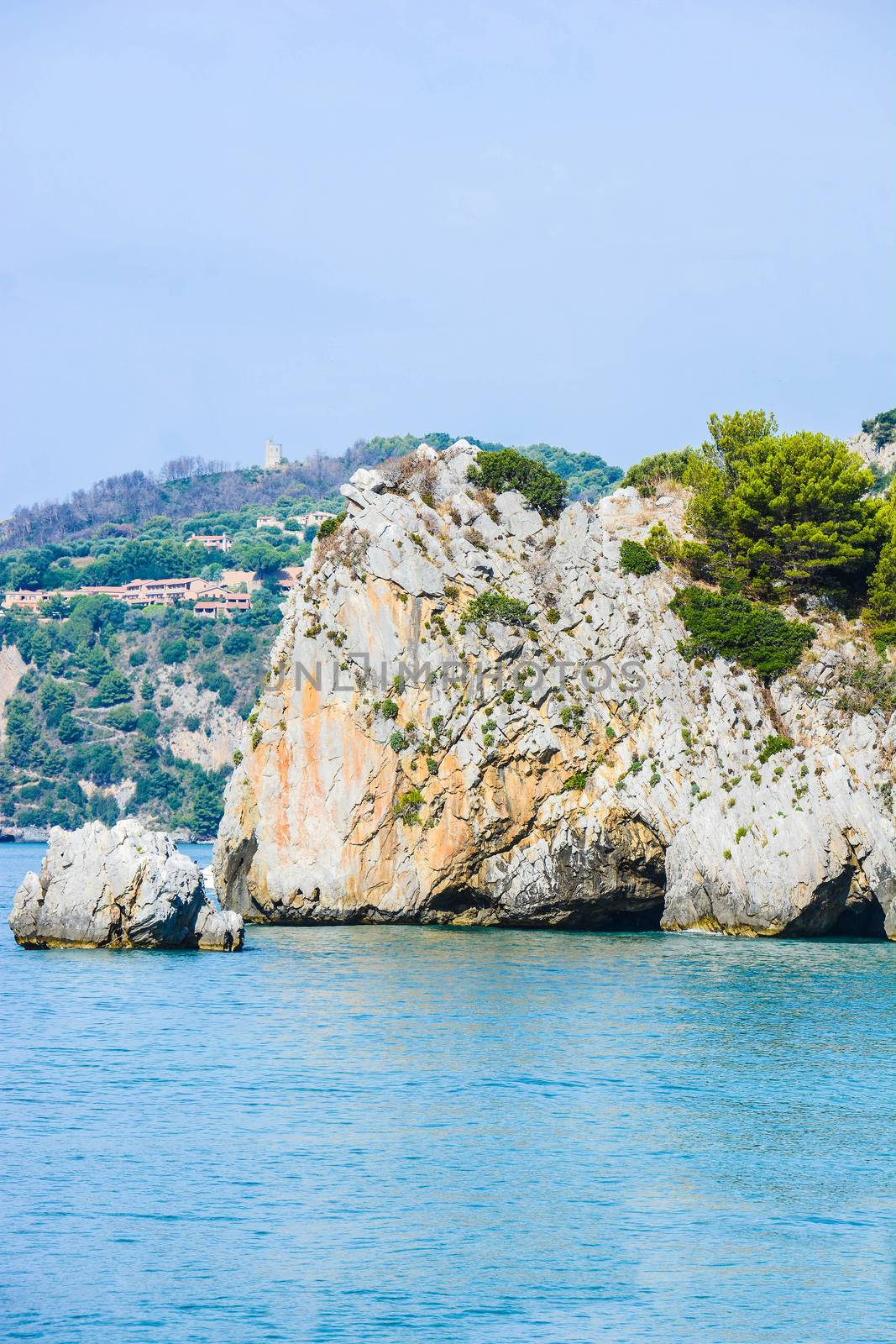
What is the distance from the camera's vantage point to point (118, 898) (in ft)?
154

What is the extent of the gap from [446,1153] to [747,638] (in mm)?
33882

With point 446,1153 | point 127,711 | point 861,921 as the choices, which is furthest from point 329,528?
point 127,711

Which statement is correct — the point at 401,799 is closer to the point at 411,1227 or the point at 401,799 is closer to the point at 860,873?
the point at 860,873

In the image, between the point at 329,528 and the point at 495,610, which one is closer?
the point at 495,610

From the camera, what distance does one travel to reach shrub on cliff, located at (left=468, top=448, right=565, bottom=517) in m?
61.3

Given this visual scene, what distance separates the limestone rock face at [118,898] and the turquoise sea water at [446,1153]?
6.14ft

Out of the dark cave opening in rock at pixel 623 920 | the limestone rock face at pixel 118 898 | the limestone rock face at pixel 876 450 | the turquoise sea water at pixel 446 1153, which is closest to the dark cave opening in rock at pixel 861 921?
the dark cave opening in rock at pixel 623 920

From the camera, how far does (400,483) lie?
2410 inches

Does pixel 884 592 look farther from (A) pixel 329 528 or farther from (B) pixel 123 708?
(B) pixel 123 708

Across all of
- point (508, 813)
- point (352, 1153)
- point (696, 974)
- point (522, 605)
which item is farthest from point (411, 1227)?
point (522, 605)

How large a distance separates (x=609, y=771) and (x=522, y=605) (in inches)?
267

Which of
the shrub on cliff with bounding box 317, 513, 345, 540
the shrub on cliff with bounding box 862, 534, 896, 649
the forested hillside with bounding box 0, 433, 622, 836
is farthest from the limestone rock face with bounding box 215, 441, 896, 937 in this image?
the forested hillside with bounding box 0, 433, 622, 836

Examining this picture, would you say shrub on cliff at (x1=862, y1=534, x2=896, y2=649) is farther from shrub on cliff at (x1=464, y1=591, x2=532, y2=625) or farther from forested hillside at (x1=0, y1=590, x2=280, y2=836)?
forested hillside at (x1=0, y1=590, x2=280, y2=836)

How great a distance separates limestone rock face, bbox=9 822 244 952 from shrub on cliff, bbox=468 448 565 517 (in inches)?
822
